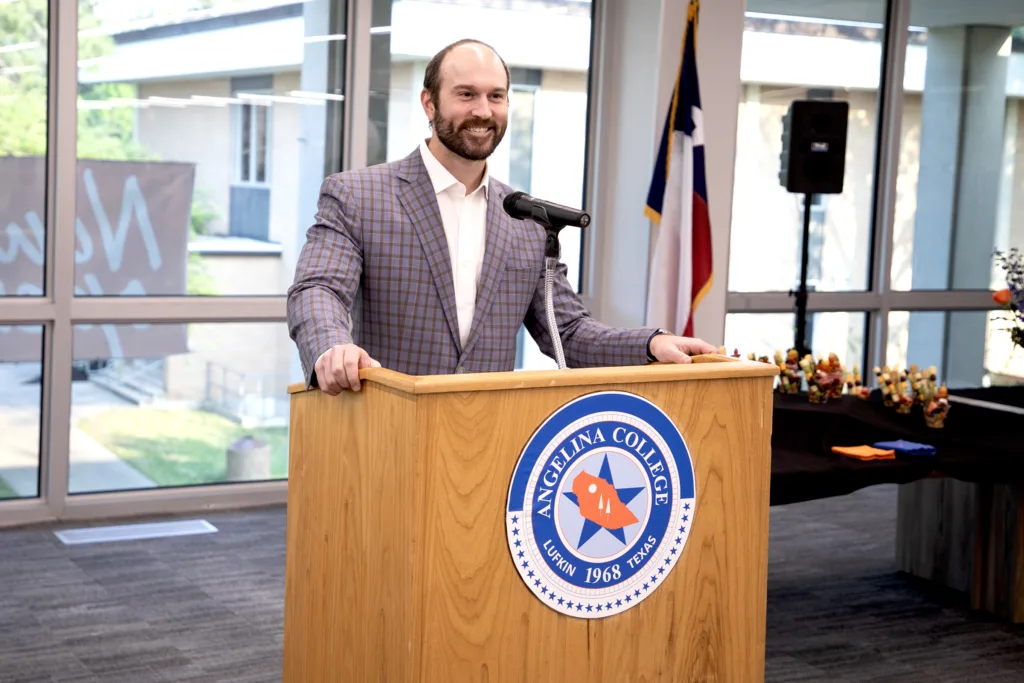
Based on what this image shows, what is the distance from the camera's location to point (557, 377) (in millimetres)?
1895

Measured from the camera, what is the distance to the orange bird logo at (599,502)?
1.94 metres

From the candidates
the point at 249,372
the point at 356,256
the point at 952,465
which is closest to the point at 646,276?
the point at 249,372

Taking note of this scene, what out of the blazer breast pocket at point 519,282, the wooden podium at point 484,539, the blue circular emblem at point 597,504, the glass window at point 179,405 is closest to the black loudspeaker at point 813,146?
the glass window at point 179,405

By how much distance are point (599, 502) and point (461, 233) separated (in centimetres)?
71

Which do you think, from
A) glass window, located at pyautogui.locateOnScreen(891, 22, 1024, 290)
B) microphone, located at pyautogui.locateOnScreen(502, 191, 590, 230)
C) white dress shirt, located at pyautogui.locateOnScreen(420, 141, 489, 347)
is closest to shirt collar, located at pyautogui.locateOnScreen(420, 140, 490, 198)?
white dress shirt, located at pyautogui.locateOnScreen(420, 141, 489, 347)

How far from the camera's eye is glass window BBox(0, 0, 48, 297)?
208 inches

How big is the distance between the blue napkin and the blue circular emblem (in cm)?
249

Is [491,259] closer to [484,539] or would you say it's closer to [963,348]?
[484,539]

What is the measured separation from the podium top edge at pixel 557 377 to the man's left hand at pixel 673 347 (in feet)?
0.37

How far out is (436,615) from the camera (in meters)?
1.84

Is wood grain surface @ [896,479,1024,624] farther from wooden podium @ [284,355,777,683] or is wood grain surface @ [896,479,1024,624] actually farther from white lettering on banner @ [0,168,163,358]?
white lettering on banner @ [0,168,163,358]

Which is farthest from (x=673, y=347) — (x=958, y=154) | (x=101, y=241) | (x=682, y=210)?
(x=958, y=154)

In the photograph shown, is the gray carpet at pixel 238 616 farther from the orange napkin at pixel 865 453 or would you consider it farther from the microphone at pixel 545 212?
the microphone at pixel 545 212

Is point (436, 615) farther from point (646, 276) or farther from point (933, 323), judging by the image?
point (933, 323)
